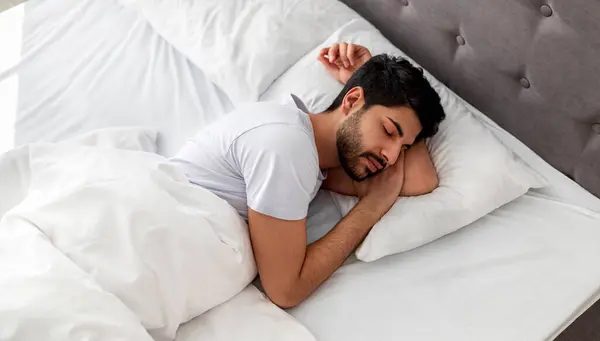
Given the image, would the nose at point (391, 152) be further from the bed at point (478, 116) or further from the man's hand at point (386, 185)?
the bed at point (478, 116)

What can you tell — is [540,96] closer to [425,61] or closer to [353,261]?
[425,61]

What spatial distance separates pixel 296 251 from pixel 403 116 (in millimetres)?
381

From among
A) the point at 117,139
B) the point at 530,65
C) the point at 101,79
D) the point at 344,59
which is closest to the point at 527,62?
the point at 530,65

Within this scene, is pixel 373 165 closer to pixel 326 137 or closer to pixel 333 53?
pixel 326 137

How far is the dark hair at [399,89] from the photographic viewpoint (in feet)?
4.46

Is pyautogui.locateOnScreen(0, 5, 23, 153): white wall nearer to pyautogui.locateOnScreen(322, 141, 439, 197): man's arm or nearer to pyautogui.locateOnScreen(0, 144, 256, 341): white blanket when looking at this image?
pyautogui.locateOnScreen(0, 144, 256, 341): white blanket

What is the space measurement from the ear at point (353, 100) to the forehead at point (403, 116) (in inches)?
1.5

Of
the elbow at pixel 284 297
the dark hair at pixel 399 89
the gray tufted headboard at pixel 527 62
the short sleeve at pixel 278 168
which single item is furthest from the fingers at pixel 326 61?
the elbow at pixel 284 297

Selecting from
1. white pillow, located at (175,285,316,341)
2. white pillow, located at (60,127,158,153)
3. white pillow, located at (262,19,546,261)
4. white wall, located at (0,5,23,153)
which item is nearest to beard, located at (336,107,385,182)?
white pillow, located at (262,19,546,261)

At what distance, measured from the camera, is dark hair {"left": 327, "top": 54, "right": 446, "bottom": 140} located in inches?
53.5

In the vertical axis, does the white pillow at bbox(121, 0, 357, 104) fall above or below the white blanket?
above

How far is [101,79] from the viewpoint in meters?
1.69

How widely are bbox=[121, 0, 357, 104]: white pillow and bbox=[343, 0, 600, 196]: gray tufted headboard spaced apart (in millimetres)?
219

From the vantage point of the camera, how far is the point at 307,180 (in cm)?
122
